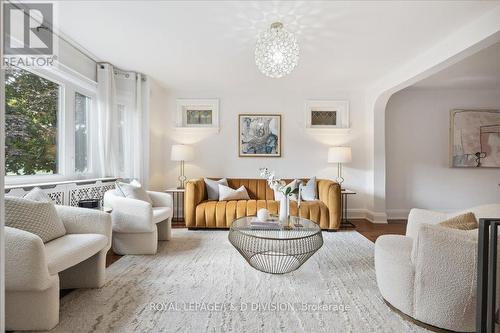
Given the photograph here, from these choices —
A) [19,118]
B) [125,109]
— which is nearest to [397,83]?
[125,109]

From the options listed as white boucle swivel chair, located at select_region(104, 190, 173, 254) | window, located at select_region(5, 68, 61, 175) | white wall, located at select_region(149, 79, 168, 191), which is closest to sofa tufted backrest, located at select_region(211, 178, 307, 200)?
white wall, located at select_region(149, 79, 168, 191)

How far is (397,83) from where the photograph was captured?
3.78 m

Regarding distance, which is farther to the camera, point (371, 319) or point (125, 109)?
point (125, 109)

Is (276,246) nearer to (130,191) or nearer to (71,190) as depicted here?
(130,191)

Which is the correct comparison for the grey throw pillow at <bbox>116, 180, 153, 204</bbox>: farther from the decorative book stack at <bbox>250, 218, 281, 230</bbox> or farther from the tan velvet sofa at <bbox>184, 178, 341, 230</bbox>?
→ the decorative book stack at <bbox>250, 218, 281, 230</bbox>

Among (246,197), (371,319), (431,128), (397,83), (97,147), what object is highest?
(397,83)

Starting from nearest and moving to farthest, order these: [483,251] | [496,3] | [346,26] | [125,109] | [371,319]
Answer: [483,251]
[371,319]
[496,3]
[346,26]
[125,109]

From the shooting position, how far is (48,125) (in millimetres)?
2957

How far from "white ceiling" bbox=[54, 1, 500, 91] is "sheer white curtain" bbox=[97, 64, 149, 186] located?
0.95 feet

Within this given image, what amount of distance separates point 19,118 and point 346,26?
3.50 m

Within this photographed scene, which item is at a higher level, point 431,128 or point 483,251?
point 431,128

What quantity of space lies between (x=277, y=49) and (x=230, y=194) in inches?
95.7

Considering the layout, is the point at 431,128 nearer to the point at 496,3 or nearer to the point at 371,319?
the point at 496,3

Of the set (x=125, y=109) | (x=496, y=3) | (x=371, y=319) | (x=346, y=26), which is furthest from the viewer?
(x=125, y=109)
